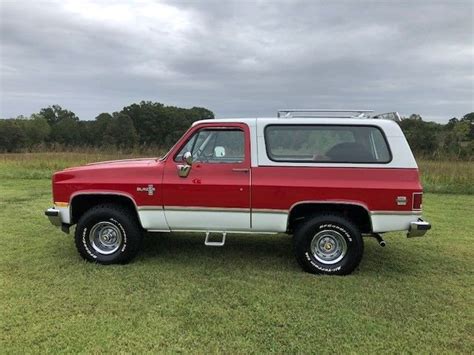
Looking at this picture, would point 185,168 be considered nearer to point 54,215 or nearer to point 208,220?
point 208,220

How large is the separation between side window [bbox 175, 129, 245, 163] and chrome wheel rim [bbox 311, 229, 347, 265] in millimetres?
1432

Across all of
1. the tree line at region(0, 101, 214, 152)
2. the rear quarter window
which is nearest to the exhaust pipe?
the rear quarter window

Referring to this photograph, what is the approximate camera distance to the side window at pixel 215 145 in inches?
211

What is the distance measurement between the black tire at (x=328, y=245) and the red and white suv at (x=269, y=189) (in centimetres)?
1

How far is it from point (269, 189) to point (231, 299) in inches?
54.5

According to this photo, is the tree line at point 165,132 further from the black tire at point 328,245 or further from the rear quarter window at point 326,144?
the black tire at point 328,245

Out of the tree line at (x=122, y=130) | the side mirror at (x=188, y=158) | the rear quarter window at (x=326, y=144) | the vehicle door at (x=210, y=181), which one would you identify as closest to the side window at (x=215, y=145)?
the vehicle door at (x=210, y=181)

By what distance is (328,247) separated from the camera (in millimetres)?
5301

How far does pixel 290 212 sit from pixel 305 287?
905 mm

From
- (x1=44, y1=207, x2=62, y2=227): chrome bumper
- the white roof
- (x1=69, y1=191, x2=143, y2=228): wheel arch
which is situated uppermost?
the white roof

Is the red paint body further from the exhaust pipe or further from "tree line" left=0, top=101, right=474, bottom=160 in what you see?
"tree line" left=0, top=101, right=474, bottom=160

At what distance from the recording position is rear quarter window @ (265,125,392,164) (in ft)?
17.2

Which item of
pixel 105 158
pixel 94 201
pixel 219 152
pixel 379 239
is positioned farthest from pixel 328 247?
pixel 105 158

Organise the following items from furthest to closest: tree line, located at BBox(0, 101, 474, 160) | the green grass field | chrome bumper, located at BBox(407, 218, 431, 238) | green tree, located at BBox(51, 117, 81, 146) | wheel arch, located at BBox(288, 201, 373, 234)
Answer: green tree, located at BBox(51, 117, 81, 146) → tree line, located at BBox(0, 101, 474, 160) → wheel arch, located at BBox(288, 201, 373, 234) → chrome bumper, located at BBox(407, 218, 431, 238) → the green grass field
